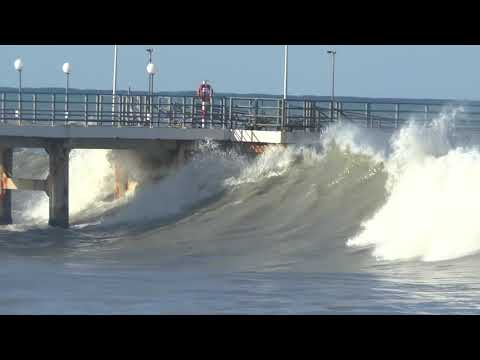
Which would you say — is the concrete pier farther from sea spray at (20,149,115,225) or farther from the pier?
the pier

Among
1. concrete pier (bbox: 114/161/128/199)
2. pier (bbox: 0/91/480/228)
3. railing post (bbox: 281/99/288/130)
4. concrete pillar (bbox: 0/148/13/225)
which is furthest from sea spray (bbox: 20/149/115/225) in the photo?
railing post (bbox: 281/99/288/130)

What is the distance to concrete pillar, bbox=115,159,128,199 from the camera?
106 feet

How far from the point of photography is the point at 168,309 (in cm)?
1061

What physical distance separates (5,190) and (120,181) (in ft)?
11.6

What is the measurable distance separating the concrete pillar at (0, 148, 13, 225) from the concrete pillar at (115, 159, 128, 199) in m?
3.18

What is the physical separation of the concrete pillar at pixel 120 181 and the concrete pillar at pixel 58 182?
11.1 ft

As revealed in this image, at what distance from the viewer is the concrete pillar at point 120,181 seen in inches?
1275

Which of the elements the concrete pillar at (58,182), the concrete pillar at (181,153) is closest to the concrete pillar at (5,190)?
the concrete pillar at (58,182)

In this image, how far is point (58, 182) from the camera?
2892cm

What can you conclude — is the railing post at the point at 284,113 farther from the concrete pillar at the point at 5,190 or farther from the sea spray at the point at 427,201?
the concrete pillar at the point at 5,190

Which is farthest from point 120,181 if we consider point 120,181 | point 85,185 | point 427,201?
point 427,201

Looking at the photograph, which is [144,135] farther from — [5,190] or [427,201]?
[427,201]
